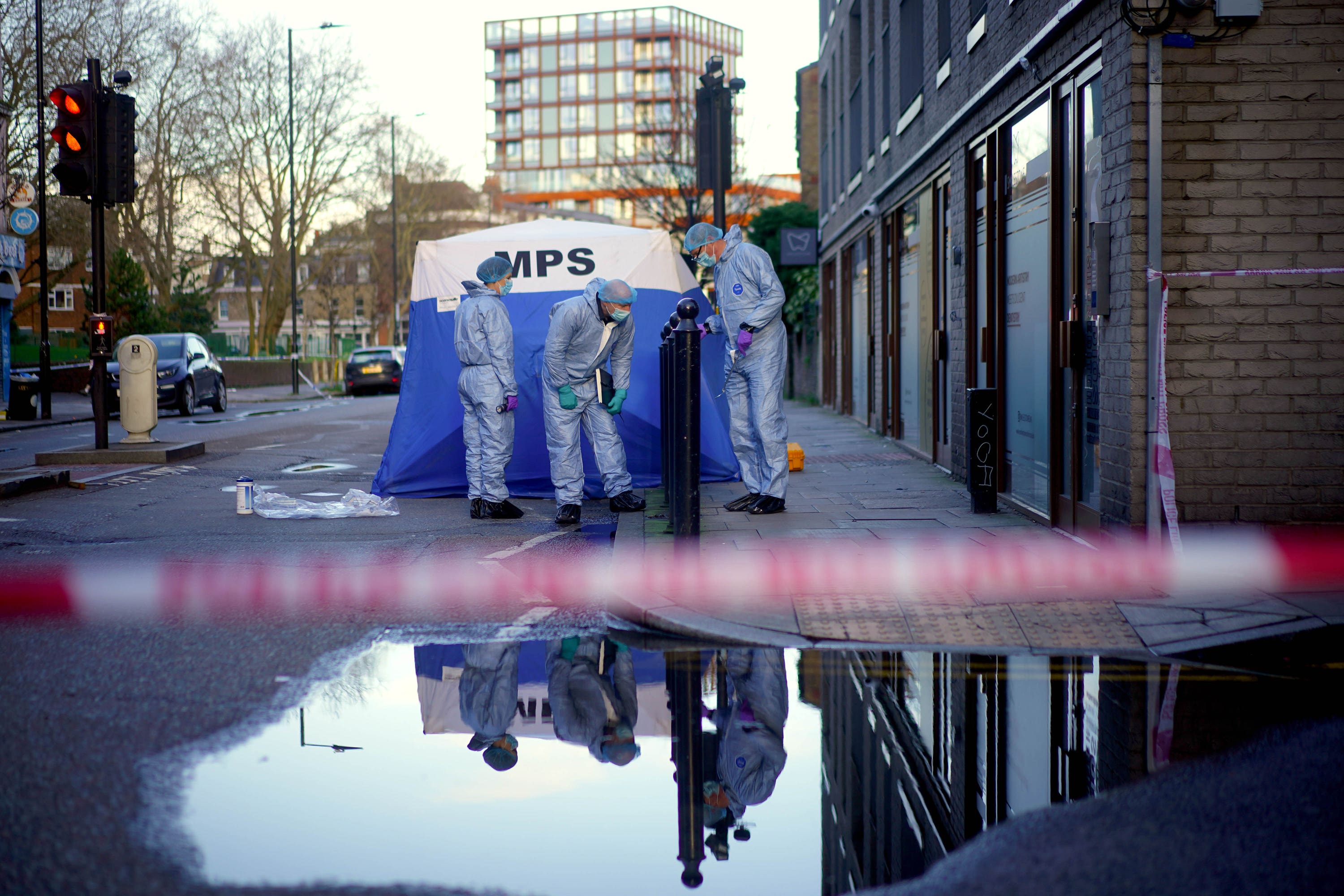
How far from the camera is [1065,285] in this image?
8500 mm

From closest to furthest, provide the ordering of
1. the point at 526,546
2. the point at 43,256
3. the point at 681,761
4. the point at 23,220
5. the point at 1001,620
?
the point at 681,761
the point at 1001,620
the point at 526,546
the point at 23,220
the point at 43,256

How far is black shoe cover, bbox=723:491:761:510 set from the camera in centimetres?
953

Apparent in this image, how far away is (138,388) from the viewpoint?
50.4 feet

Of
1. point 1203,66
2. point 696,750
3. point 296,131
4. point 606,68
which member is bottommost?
point 696,750

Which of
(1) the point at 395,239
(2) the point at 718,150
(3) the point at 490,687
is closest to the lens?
(3) the point at 490,687

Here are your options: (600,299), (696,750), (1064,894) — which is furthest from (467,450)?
(1064,894)

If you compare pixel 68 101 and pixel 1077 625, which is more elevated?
pixel 68 101

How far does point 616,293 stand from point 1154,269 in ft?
12.3

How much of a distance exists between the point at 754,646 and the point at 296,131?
45978 millimetres

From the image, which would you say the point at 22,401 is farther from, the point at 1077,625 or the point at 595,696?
the point at 1077,625

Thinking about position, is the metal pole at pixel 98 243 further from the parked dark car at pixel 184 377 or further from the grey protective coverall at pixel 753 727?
the grey protective coverall at pixel 753 727

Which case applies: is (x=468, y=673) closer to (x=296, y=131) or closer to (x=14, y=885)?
(x=14, y=885)

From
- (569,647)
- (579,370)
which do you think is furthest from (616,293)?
(569,647)

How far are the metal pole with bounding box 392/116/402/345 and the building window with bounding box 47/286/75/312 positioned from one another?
1818 cm
